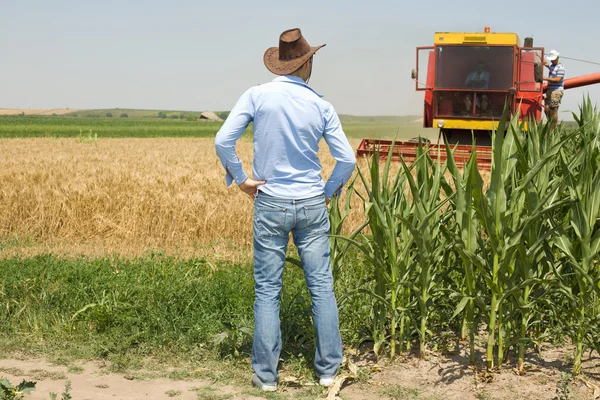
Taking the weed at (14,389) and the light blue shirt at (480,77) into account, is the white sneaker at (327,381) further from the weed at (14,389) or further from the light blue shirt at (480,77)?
the light blue shirt at (480,77)

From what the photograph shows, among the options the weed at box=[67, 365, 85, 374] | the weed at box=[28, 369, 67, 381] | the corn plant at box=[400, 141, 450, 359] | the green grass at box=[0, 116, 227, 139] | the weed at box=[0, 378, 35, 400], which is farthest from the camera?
the green grass at box=[0, 116, 227, 139]

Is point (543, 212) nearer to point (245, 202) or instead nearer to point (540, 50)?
point (245, 202)

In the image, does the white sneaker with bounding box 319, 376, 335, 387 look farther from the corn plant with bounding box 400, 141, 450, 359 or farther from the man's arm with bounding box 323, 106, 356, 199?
the man's arm with bounding box 323, 106, 356, 199

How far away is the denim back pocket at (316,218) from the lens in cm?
402

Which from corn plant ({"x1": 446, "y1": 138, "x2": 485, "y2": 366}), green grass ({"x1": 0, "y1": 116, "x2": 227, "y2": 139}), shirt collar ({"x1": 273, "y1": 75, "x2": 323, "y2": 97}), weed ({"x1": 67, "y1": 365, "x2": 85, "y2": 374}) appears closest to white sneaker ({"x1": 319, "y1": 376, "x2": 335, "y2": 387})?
corn plant ({"x1": 446, "y1": 138, "x2": 485, "y2": 366})

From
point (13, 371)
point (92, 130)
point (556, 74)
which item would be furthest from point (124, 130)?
point (13, 371)

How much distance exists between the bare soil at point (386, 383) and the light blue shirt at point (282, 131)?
1.15 metres

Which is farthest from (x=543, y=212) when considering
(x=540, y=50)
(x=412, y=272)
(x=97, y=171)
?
(x=540, y=50)

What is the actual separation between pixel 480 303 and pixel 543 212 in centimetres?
65

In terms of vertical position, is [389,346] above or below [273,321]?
below

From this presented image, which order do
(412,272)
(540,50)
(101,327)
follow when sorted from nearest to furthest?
1. (412,272)
2. (101,327)
3. (540,50)

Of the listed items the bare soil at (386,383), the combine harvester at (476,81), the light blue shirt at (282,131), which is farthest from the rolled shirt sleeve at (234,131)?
the combine harvester at (476,81)

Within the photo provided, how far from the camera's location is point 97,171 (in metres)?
12.0

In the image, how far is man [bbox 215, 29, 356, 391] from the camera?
13.1 feet
